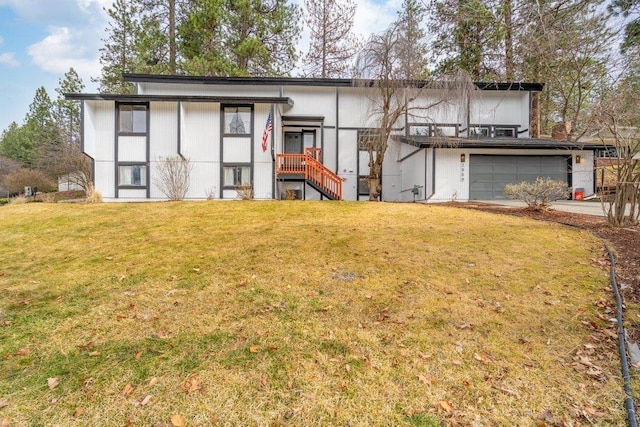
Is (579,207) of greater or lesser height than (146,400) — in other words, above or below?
above

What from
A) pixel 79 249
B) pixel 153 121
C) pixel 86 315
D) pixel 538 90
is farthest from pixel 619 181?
pixel 153 121

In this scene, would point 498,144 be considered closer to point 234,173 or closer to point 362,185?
point 362,185

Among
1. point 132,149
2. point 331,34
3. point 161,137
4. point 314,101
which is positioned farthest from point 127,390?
point 331,34

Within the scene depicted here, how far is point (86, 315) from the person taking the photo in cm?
423

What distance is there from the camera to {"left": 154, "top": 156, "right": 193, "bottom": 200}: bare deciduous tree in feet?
49.8

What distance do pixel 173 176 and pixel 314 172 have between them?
6457mm

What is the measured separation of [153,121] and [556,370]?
17236 millimetres

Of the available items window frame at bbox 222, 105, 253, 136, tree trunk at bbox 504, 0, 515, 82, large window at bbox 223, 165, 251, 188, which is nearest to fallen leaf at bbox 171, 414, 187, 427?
tree trunk at bbox 504, 0, 515, 82

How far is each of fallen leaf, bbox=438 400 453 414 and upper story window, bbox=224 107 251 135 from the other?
49.5 ft

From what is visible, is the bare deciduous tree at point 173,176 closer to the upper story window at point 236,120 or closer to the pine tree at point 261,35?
the upper story window at point 236,120

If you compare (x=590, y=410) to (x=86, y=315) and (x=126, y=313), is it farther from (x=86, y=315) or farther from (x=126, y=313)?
(x=86, y=315)

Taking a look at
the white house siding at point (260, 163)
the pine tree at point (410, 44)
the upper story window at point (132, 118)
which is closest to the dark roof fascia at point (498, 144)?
the pine tree at point (410, 44)

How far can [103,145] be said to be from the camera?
15648 mm

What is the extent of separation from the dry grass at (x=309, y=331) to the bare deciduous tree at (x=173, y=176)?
800 cm
